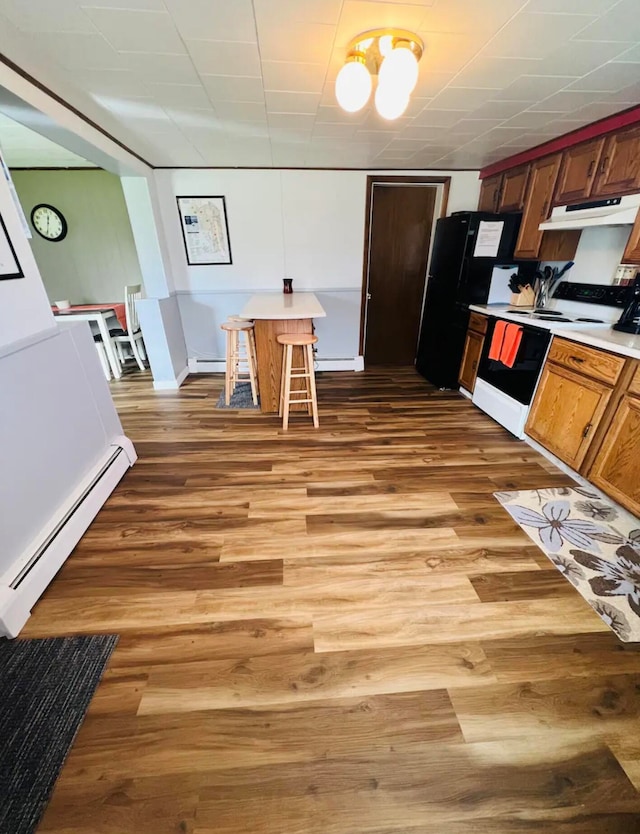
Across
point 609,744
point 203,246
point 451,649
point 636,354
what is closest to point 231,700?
point 451,649

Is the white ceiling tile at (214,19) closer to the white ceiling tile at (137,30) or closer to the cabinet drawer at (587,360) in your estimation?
the white ceiling tile at (137,30)

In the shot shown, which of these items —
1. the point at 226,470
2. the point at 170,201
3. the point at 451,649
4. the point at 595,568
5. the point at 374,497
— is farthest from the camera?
the point at 170,201

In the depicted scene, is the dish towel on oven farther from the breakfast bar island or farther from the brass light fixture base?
the brass light fixture base

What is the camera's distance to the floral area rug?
147 centimetres

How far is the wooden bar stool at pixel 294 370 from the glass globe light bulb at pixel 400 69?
1.50 metres

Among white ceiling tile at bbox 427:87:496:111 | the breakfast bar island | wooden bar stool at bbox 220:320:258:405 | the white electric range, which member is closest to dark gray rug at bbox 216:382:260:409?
wooden bar stool at bbox 220:320:258:405

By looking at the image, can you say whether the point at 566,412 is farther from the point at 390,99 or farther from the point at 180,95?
the point at 180,95

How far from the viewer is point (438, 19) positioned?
4.45 ft

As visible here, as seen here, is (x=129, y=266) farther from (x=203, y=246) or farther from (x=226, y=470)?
(x=226, y=470)

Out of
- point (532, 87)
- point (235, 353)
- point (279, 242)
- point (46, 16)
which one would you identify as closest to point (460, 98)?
point (532, 87)

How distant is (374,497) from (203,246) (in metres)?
3.50

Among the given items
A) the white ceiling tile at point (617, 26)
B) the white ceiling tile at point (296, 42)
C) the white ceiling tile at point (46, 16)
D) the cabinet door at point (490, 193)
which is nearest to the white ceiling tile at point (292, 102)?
the white ceiling tile at point (296, 42)

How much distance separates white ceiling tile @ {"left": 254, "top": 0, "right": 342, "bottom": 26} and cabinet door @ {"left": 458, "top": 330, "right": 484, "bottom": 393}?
2525 millimetres

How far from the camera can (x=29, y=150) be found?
338 cm
